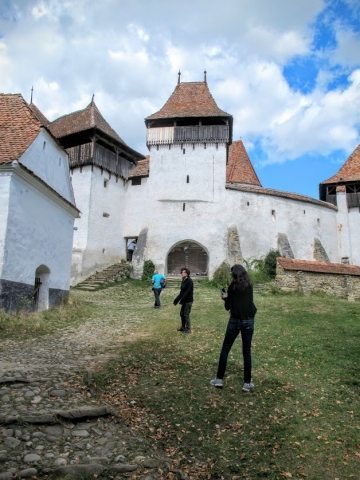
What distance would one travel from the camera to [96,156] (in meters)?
27.4

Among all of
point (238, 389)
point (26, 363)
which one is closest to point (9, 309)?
point (26, 363)

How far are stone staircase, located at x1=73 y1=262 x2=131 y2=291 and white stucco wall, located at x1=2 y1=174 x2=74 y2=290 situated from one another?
830cm

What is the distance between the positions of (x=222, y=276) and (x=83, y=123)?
13.6m

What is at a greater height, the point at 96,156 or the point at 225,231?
the point at 96,156

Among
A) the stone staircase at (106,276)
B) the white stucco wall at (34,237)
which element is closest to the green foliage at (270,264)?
the stone staircase at (106,276)

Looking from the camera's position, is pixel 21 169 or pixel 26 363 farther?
pixel 21 169

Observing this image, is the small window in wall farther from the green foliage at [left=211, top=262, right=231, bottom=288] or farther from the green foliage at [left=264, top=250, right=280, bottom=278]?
the green foliage at [left=264, top=250, right=280, bottom=278]

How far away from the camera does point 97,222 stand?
1088 inches

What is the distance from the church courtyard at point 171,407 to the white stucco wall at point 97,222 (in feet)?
54.4

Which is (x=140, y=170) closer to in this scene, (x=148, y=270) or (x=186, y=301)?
(x=148, y=270)

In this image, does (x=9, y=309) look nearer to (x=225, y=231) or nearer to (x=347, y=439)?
(x=347, y=439)

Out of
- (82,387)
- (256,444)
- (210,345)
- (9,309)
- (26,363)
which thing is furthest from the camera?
(9,309)

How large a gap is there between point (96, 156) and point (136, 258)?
7.14 metres

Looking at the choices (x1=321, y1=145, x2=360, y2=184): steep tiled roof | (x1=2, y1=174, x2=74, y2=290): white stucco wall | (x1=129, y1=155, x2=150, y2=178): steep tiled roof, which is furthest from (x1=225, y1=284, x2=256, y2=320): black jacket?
(x1=321, y1=145, x2=360, y2=184): steep tiled roof
